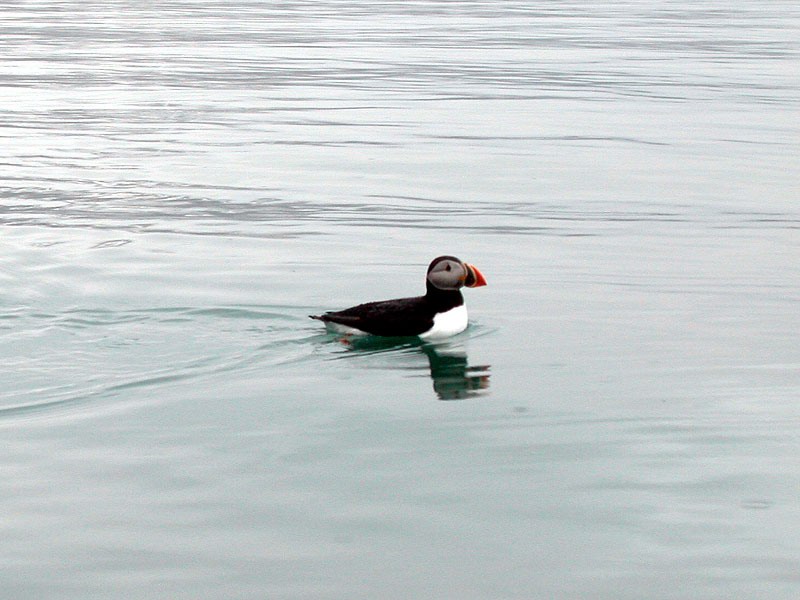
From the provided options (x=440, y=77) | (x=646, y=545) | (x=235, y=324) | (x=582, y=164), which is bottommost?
(x=646, y=545)

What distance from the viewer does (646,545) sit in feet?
21.7

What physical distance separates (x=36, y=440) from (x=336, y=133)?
16036 millimetres

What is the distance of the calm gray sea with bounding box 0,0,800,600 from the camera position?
21.5 ft

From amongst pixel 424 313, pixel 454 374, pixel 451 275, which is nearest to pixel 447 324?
pixel 424 313

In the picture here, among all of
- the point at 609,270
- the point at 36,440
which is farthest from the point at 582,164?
the point at 36,440

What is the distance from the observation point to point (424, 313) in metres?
10.8

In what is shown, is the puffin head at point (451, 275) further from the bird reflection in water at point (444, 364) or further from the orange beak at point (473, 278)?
the bird reflection in water at point (444, 364)

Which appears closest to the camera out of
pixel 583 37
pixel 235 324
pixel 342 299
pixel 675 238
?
pixel 235 324

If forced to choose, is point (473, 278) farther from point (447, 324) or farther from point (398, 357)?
point (398, 357)

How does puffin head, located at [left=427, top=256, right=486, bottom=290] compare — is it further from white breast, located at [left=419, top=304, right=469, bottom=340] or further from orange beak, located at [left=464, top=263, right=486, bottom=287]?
white breast, located at [left=419, top=304, right=469, bottom=340]

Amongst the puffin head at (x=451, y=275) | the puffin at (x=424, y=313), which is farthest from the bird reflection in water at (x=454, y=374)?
the puffin head at (x=451, y=275)

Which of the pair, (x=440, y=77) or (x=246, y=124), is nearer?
(x=246, y=124)

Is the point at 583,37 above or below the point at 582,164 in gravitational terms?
above

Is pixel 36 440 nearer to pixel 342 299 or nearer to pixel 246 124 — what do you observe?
pixel 342 299
